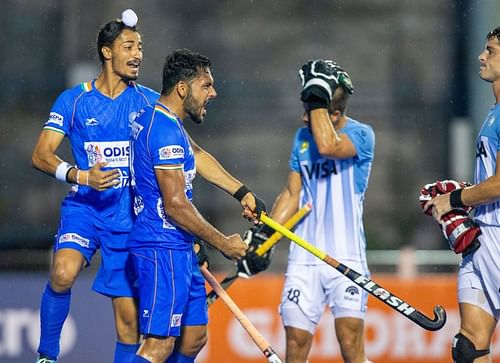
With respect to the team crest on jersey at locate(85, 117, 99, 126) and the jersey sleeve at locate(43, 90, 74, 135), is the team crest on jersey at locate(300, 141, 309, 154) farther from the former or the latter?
the jersey sleeve at locate(43, 90, 74, 135)

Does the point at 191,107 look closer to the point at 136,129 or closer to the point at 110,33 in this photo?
the point at 136,129

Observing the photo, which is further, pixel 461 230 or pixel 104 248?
pixel 104 248

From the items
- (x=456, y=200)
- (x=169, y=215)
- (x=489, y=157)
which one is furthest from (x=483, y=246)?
(x=169, y=215)

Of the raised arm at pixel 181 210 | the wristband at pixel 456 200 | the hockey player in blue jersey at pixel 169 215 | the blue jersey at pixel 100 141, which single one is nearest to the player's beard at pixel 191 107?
the hockey player in blue jersey at pixel 169 215

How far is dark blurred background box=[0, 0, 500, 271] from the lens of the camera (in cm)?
1834

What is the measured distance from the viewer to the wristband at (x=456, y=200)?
301 inches

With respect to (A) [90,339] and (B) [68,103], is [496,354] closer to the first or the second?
(A) [90,339]

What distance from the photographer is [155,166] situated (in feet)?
24.2

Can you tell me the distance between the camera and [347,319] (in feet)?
27.3

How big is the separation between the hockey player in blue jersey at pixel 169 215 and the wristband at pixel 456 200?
1232mm

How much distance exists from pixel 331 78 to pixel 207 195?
1057 cm

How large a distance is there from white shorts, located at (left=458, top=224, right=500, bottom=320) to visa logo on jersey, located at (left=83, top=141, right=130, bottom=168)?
217cm

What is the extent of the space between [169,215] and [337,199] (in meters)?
1.54

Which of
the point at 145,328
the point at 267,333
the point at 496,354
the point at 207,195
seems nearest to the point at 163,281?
the point at 145,328
